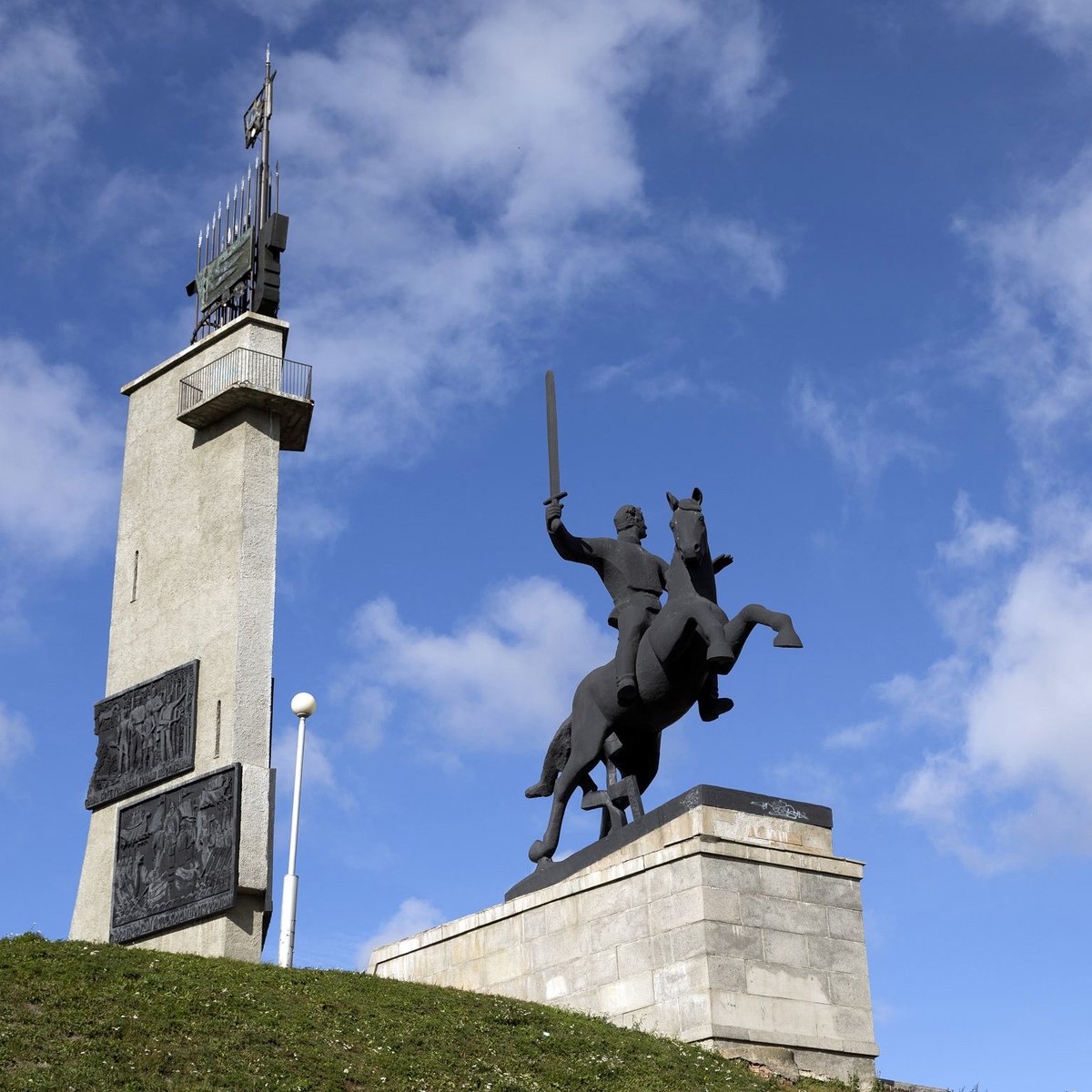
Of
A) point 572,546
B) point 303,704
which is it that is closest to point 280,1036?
point 572,546

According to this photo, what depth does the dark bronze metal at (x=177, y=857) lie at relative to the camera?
910 inches

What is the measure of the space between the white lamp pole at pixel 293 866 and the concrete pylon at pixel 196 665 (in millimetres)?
2087

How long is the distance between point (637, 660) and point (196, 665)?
11.3 meters

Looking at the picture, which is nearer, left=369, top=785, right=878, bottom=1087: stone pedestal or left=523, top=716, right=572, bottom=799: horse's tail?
left=369, top=785, right=878, bottom=1087: stone pedestal

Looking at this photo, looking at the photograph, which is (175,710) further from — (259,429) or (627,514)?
(627,514)

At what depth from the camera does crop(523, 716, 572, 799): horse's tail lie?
1633cm

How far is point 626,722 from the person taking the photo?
15.4 meters

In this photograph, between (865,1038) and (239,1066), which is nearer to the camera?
(239,1066)

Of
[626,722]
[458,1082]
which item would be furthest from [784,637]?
[458,1082]

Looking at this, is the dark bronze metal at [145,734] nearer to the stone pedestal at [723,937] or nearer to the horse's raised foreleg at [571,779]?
the horse's raised foreleg at [571,779]

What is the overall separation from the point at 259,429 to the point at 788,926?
1537 cm

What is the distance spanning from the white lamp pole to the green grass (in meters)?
6.92

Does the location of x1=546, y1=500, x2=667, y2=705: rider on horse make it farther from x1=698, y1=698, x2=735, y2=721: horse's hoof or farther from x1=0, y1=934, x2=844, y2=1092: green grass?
x1=0, y1=934, x2=844, y2=1092: green grass

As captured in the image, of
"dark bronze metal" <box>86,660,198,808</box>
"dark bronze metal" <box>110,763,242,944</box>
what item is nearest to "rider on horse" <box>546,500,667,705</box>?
"dark bronze metal" <box>110,763,242,944</box>
